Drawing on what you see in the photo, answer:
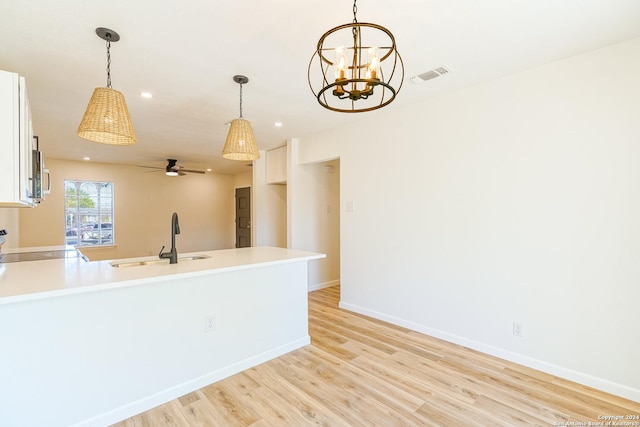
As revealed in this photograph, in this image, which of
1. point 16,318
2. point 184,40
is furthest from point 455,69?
point 16,318

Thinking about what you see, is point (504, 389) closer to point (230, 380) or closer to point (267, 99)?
point (230, 380)

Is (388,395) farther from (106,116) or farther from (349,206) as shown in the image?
(106,116)

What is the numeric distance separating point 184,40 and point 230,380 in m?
2.48

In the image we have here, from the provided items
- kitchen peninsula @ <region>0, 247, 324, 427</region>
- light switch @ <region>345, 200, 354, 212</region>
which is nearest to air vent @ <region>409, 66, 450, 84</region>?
light switch @ <region>345, 200, 354, 212</region>

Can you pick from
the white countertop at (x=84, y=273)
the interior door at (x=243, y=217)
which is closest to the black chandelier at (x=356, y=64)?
the white countertop at (x=84, y=273)

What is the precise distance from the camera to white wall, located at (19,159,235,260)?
20.7 ft

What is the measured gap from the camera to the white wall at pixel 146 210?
630 centimetres

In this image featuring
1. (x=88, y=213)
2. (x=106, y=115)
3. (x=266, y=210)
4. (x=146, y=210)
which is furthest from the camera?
(x=146, y=210)

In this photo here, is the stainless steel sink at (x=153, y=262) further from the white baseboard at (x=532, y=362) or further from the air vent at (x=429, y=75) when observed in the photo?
the air vent at (x=429, y=75)

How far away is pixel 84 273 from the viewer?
200 centimetres

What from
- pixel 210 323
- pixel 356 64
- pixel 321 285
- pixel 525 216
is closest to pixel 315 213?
pixel 321 285

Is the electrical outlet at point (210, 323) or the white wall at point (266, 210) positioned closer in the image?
the electrical outlet at point (210, 323)

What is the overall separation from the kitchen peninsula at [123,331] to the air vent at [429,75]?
1883 mm

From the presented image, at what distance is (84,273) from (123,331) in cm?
46
